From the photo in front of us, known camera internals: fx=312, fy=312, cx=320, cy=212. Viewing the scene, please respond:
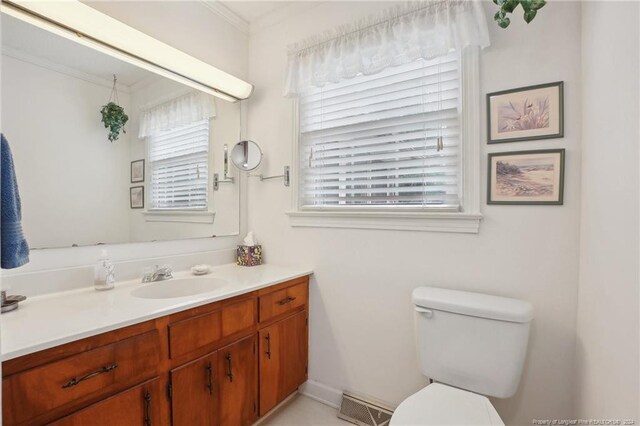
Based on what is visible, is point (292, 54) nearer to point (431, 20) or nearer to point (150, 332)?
point (431, 20)

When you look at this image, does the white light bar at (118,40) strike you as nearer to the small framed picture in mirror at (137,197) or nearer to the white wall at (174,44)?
the white wall at (174,44)

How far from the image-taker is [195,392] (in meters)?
1.34

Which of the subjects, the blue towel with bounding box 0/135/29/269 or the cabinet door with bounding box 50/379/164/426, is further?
the cabinet door with bounding box 50/379/164/426

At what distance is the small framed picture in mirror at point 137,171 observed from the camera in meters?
1.71

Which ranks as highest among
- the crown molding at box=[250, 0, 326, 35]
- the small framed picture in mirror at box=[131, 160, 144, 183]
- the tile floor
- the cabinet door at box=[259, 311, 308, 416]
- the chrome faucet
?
the crown molding at box=[250, 0, 326, 35]

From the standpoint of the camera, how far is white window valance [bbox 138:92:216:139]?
1.77 meters

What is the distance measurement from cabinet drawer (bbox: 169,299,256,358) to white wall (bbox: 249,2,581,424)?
58 centimetres

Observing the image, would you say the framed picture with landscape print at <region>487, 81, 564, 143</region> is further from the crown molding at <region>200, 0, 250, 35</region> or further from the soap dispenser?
the soap dispenser

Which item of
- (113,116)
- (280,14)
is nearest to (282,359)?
(113,116)

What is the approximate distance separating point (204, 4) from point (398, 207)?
1812mm

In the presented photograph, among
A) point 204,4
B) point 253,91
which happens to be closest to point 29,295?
point 253,91

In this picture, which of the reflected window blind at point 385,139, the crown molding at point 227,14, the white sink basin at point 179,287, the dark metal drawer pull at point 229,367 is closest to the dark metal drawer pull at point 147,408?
the dark metal drawer pull at point 229,367

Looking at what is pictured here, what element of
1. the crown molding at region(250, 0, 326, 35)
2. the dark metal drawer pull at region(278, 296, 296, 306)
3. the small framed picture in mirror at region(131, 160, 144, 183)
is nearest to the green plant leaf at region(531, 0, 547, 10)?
the crown molding at region(250, 0, 326, 35)

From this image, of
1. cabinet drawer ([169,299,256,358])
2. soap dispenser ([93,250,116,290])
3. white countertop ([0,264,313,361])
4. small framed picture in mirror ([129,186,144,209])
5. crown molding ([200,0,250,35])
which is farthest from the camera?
crown molding ([200,0,250,35])
